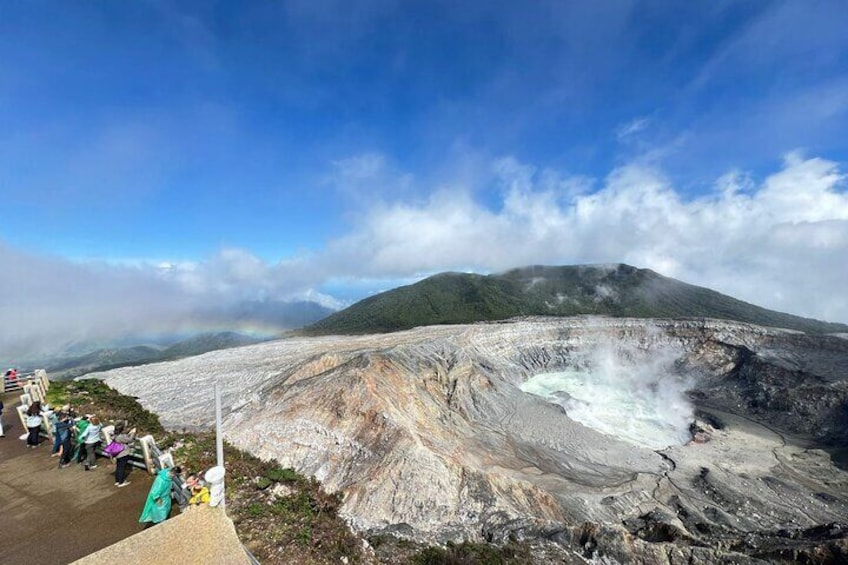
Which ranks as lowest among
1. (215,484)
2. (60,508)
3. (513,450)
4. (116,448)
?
(513,450)

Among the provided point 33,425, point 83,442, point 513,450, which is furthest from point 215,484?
point 513,450

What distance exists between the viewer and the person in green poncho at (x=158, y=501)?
37.8ft

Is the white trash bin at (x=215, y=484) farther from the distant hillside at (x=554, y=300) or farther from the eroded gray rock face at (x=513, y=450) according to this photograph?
the distant hillside at (x=554, y=300)

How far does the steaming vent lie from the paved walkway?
166 feet

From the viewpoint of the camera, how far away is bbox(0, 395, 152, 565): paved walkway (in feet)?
37.2

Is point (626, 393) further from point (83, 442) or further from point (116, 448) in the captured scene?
point (83, 442)

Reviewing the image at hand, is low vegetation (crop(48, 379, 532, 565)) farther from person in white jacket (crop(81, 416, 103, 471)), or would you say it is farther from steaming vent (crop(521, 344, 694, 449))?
steaming vent (crop(521, 344, 694, 449))

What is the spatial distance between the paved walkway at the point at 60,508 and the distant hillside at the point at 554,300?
113796 mm

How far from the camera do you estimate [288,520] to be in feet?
52.9

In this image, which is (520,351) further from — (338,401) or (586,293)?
(586,293)

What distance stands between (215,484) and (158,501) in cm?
273

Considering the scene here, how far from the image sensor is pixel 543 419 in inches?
1802

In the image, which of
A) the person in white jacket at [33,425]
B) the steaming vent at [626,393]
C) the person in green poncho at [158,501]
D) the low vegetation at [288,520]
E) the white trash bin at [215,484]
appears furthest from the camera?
the steaming vent at [626,393]

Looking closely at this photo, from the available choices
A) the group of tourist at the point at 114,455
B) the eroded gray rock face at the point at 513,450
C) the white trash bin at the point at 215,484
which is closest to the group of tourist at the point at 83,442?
the group of tourist at the point at 114,455
